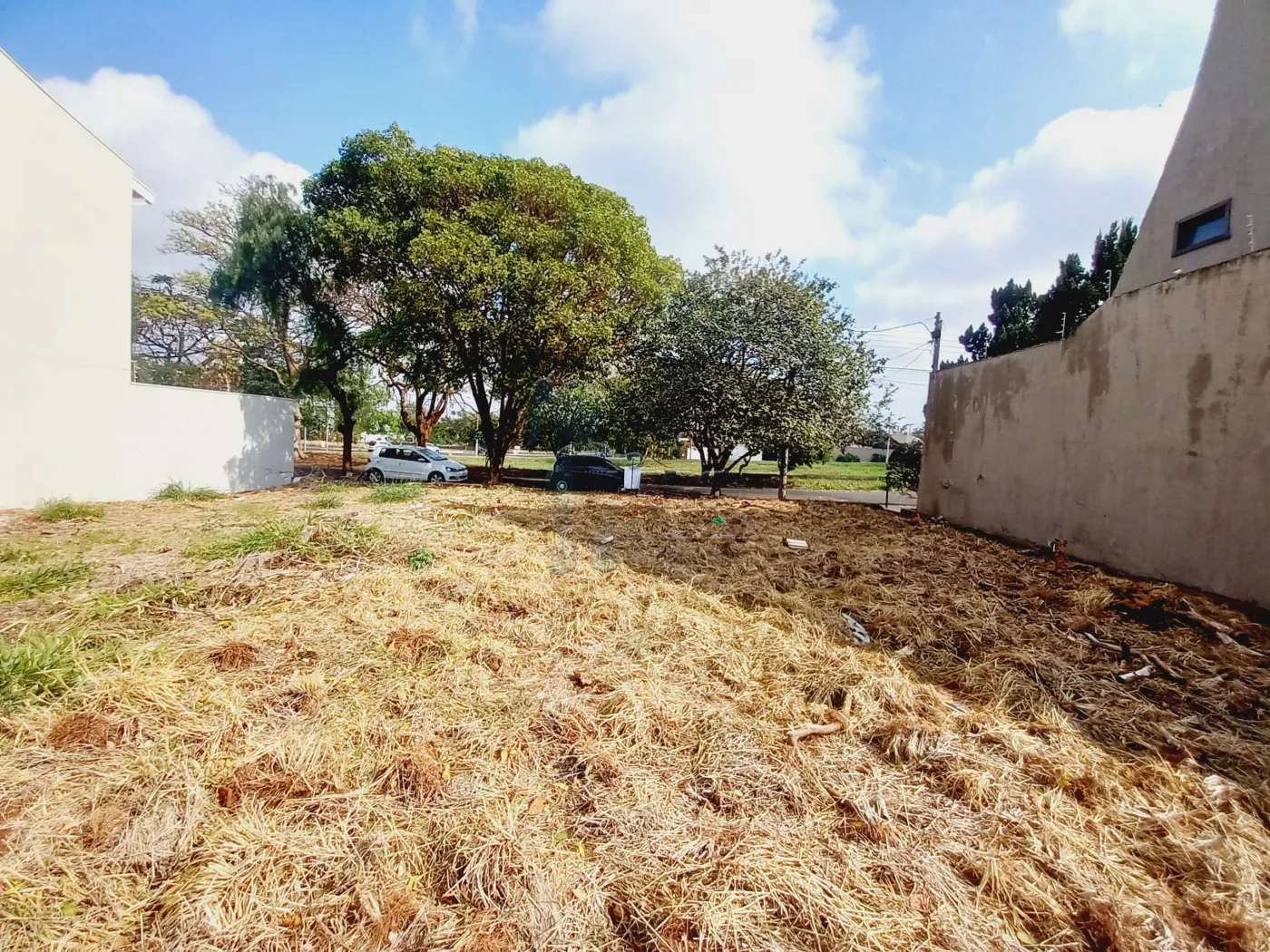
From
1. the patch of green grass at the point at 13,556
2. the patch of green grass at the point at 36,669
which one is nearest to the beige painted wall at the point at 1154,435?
Result: the patch of green grass at the point at 36,669

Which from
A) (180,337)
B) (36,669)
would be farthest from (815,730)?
(180,337)

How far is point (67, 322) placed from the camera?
340 inches

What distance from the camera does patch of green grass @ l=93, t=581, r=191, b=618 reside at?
3.42 metres

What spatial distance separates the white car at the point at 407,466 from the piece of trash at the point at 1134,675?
50.6 feet

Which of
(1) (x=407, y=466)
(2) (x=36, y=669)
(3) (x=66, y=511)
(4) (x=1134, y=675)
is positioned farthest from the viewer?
(1) (x=407, y=466)

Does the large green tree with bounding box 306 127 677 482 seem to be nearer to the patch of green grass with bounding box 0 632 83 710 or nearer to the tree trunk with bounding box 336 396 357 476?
the tree trunk with bounding box 336 396 357 476

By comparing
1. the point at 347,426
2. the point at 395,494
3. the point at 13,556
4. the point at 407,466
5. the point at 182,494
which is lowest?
the point at 182,494

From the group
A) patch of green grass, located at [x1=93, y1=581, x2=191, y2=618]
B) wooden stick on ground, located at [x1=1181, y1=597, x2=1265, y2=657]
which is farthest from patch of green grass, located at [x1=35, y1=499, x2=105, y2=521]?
wooden stick on ground, located at [x1=1181, y1=597, x2=1265, y2=657]

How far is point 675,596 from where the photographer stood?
459 cm

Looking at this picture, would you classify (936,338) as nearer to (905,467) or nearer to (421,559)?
(905,467)

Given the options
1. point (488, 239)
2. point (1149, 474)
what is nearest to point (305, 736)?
point (1149, 474)

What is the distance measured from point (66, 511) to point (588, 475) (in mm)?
10083

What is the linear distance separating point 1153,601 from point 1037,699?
2626 mm

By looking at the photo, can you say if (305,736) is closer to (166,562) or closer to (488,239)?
(166,562)
